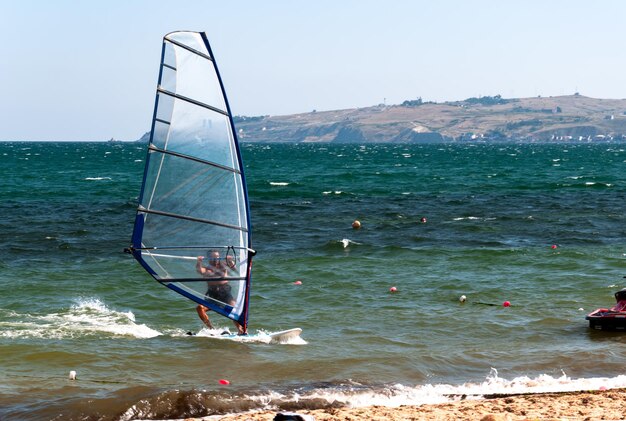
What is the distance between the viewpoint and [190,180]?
1555 cm

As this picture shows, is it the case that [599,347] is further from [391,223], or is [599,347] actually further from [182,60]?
[391,223]

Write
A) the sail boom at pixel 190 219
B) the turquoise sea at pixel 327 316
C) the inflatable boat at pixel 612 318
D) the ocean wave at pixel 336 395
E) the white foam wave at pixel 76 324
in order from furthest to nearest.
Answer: the white foam wave at pixel 76 324 → the inflatable boat at pixel 612 318 → the sail boom at pixel 190 219 → the turquoise sea at pixel 327 316 → the ocean wave at pixel 336 395

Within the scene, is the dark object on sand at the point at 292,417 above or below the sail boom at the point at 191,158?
below

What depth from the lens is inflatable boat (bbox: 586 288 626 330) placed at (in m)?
17.6

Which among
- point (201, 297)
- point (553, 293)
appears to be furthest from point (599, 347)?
point (201, 297)

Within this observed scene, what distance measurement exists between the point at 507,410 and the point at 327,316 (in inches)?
314

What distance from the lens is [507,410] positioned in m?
12.5

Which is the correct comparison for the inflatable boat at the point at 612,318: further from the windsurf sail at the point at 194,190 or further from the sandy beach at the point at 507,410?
the windsurf sail at the point at 194,190

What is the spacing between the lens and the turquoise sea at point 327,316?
14094 millimetres

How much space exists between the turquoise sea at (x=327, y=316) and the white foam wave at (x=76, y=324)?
7cm

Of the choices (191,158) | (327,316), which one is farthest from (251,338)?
(191,158)

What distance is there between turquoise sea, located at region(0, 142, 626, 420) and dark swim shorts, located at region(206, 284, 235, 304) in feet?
3.23

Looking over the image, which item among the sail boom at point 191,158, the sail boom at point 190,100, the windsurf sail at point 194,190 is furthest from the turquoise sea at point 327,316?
the sail boom at point 190,100

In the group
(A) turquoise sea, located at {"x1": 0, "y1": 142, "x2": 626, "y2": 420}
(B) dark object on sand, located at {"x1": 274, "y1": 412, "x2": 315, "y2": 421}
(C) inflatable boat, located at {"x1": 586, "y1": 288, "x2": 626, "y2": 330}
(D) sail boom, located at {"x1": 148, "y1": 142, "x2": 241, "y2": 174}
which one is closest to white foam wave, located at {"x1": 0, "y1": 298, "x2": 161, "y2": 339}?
(A) turquoise sea, located at {"x1": 0, "y1": 142, "x2": 626, "y2": 420}
